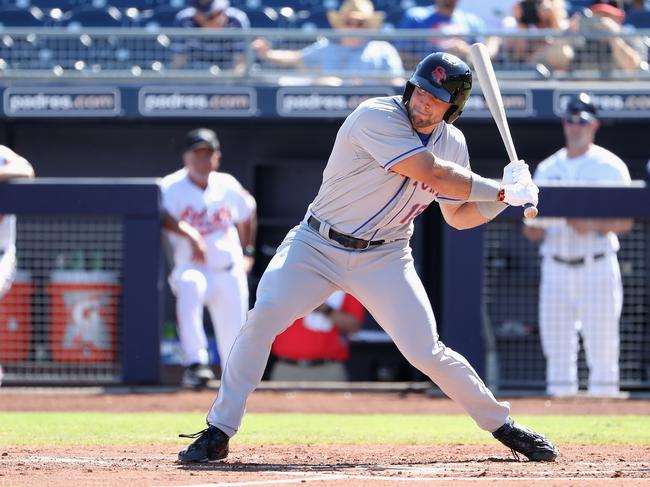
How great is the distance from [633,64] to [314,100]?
2609mm

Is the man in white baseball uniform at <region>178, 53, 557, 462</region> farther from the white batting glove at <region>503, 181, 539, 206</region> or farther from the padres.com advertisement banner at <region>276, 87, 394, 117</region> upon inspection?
the padres.com advertisement banner at <region>276, 87, 394, 117</region>

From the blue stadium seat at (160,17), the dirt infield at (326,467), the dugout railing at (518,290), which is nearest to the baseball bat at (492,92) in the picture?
the dirt infield at (326,467)

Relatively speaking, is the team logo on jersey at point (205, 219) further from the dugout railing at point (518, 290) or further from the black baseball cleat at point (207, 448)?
the black baseball cleat at point (207, 448)

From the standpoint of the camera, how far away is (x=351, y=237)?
15.8ft

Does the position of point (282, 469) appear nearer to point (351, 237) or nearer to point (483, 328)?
point (351, 237)

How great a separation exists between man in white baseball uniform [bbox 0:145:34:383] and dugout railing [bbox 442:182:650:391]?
2.99 metres

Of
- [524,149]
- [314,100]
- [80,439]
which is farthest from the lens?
[524,149]

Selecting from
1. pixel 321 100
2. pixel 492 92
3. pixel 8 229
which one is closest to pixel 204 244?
pixel 8 229

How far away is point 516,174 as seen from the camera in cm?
473

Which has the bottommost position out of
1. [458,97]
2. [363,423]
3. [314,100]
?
[363,423]

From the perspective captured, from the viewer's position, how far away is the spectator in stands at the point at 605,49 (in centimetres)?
986

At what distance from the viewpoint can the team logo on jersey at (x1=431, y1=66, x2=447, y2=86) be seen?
457 cm

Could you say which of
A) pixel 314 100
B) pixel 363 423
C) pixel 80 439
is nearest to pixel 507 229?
pixel 314 100

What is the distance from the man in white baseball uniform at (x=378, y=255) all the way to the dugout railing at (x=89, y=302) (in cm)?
399
